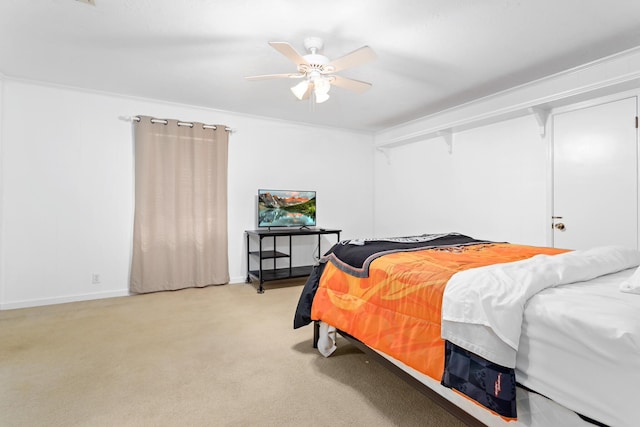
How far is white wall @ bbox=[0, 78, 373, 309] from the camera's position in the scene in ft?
11.7

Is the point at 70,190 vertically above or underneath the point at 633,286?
above

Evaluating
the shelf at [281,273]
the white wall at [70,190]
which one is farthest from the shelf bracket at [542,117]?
the white wall at [70,190]

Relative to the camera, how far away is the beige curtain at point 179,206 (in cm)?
408

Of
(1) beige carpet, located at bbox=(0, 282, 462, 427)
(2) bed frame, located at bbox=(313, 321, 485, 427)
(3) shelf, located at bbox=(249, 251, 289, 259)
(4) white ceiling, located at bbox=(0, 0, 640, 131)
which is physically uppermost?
(4) white ceiling, located at bbox=(0, 0, 640, 131)

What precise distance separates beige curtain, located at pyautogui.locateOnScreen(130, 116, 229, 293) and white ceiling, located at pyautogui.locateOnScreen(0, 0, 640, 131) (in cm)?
66

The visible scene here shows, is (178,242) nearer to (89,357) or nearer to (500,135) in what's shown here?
(89,357)

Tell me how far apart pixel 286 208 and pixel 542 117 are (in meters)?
3.34

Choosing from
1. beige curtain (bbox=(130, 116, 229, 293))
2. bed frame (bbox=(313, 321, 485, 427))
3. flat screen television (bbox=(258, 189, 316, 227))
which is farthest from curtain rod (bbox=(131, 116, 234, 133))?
bed frame (bbox=(313, 321, 485, 427))

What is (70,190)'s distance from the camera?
381 centimetres

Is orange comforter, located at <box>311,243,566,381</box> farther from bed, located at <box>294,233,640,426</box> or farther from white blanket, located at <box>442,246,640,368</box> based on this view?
white blanket, located at <box>442,246,640,368</box>

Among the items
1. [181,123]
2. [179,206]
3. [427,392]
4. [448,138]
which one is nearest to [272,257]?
[179,206]

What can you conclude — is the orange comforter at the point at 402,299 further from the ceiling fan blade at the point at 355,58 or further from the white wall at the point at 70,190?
the white wall at the point at 70,190

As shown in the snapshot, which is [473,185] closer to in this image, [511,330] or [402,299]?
[402,299]

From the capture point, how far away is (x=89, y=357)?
2453mm
